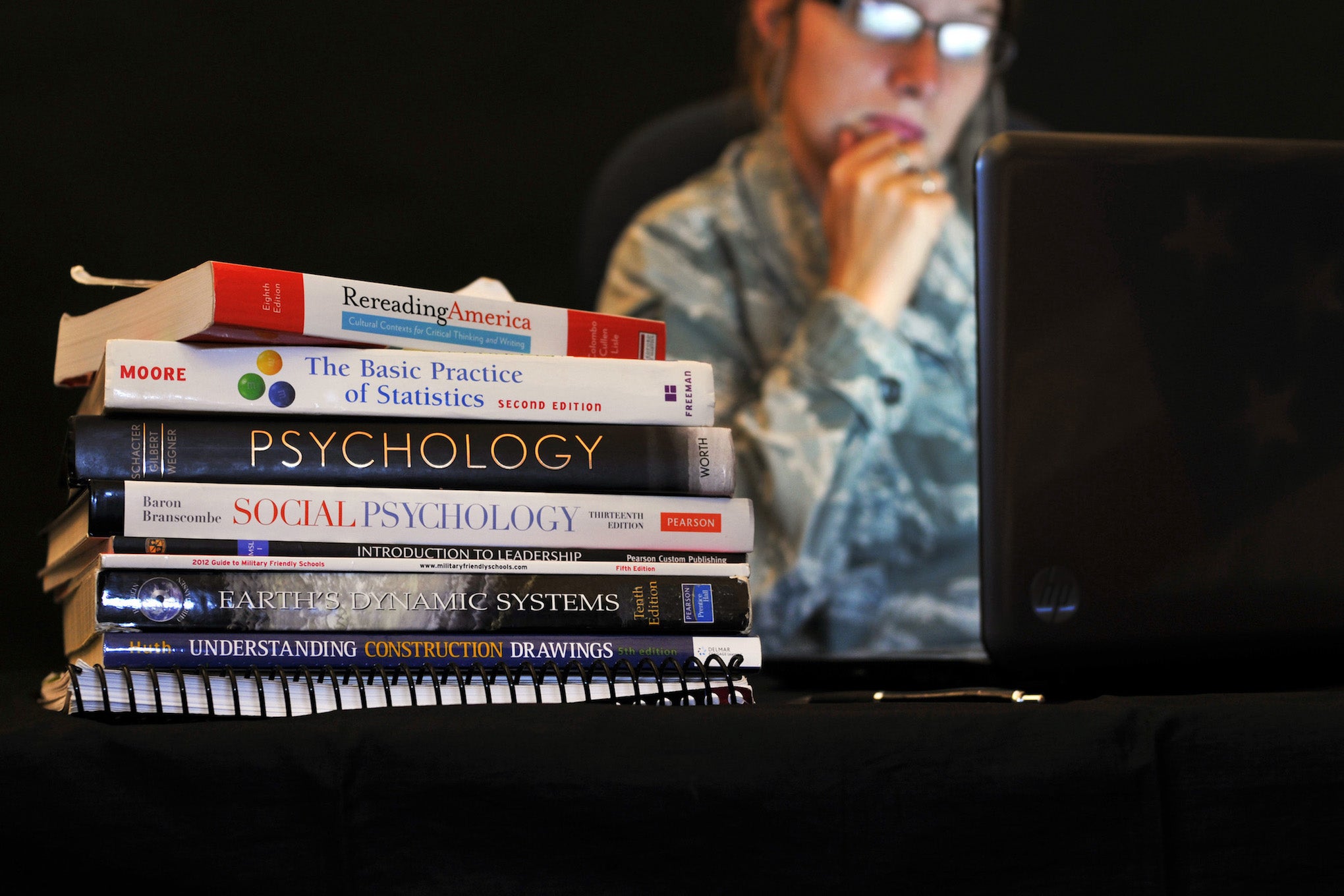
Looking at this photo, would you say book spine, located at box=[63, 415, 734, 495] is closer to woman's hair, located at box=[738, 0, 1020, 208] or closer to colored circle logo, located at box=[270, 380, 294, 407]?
colored circle logo, located at box=[270, 380, 294, 407]

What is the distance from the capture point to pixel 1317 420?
61 centimetres

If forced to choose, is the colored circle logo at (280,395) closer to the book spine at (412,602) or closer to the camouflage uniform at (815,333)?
the book spine at (412,602)

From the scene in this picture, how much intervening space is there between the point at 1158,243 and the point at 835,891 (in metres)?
0.40

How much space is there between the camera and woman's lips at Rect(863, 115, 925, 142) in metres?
1.75

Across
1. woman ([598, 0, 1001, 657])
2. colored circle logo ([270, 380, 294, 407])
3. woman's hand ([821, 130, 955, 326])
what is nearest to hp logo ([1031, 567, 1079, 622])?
colored circle logo ([270, 380, 294, 407])

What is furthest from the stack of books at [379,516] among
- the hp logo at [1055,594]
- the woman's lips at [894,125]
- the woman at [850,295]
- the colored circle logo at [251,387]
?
the woman's lips at [894,125]

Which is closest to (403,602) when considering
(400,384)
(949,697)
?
(400,384)

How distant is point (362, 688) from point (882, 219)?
1276 mm

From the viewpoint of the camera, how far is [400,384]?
1.80 ft

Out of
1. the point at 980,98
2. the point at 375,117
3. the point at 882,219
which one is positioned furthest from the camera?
the point at 980,98

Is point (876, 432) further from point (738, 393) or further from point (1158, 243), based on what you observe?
point (1158, 243)

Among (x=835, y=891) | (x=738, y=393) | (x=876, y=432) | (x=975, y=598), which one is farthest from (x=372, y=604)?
(x=975, y=598)

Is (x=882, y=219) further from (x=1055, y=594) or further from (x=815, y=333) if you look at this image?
(x=1055, y=594)

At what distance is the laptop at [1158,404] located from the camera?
0.60 meters
